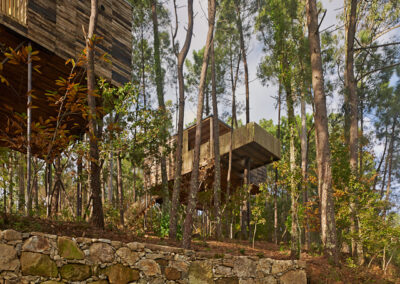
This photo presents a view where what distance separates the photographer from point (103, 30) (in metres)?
10.9

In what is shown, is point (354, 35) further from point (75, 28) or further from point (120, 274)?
point (120, 274)

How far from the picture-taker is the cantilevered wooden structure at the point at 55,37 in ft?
28.9

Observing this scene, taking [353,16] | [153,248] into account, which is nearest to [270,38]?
[353,16]

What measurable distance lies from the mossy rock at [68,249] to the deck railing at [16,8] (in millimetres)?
5838

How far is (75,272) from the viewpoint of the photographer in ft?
18.1

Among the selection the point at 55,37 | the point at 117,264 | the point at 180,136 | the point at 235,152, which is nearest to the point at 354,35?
the point at 235,152

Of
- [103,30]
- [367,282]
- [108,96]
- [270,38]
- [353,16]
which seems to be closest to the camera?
[367,282]

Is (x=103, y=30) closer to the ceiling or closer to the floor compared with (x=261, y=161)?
closer to the ceiling

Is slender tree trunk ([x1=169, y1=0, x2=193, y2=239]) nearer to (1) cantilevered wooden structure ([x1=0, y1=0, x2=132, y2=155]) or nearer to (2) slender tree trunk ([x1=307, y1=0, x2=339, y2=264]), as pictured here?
(1) cantilevered wooden structure ([x1=0, y1=0, x2=132, y2=155])

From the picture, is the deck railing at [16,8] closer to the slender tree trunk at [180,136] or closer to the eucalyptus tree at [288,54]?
the slender tree trunk at [180,136]

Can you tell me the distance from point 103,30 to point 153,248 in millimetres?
7172

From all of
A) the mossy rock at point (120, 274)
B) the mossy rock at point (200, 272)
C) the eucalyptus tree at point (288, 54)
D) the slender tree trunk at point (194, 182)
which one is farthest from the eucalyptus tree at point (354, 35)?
the mossy rock at point (120, 274)

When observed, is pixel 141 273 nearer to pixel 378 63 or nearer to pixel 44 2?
pixel 44 2

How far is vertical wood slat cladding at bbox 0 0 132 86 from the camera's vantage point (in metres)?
8.91
